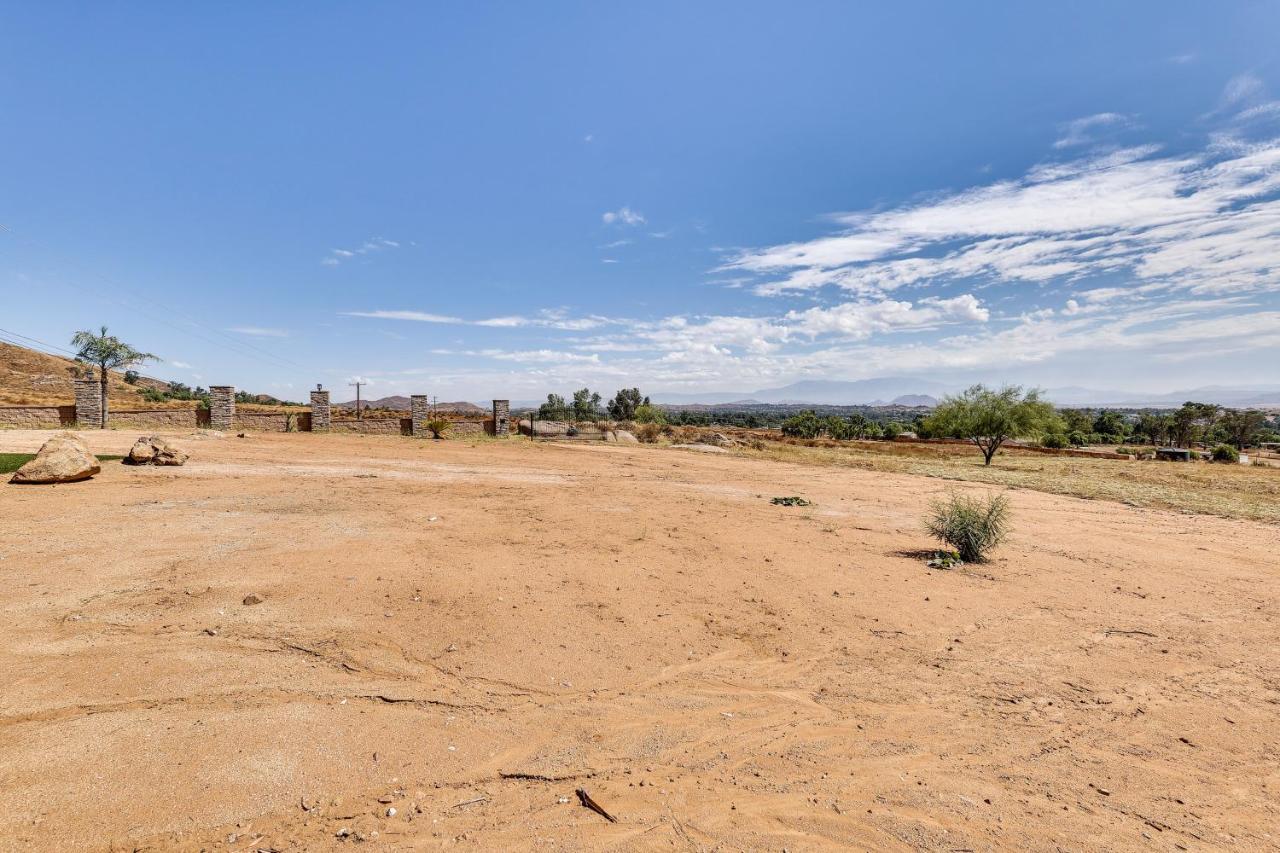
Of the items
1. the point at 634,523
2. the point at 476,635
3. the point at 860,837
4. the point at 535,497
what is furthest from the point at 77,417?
the point at 860,837

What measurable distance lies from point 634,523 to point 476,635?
4917 millimetres

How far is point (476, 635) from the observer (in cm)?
492

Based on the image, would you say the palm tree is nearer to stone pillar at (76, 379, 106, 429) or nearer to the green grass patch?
stone pillar at (76, 379, 106, 429)

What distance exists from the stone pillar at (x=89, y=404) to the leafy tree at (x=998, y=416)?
145 ft

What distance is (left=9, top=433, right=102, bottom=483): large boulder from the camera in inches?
386

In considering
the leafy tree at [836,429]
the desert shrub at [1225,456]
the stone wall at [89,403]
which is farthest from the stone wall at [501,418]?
the leafy tree at [836,429]

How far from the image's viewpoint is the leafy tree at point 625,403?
2734 inches

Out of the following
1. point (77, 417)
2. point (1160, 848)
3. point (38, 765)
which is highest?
point (77, 417)

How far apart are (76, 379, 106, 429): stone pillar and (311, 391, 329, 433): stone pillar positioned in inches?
327

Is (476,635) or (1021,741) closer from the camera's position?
(1021,741)

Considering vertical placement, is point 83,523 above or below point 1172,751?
above

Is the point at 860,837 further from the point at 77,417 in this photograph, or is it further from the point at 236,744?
the point at 77,417

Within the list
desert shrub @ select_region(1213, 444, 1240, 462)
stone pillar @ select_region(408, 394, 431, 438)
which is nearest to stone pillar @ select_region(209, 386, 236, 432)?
stone pillar @ select_region(408, 394, 431, 438)

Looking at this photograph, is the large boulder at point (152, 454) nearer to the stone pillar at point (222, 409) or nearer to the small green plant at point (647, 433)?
the stone pillar at point (222, 409)
